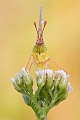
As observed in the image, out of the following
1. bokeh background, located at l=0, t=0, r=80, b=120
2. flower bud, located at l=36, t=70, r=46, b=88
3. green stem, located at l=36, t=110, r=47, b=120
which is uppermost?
bokeh background, located at l=0, t=0, r=80, b=120

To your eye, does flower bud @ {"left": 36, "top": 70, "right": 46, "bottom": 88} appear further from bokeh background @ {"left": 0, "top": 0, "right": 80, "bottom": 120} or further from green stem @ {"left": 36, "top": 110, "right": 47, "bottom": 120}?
bokeh background @ {"left": 0, "top": 0, "right": 80, "bottom": 120}

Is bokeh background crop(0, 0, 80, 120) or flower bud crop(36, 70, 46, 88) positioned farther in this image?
bokeh background crop(0, 0, 80, 120)

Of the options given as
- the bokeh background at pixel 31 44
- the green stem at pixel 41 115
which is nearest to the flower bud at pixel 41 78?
the green stem at pixel 41 115

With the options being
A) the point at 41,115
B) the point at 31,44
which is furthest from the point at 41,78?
the point at 31,44

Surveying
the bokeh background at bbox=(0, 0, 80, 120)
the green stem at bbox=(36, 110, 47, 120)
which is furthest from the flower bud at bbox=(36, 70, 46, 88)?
the bokeh background at bbox=(0, 0, 80, 120)

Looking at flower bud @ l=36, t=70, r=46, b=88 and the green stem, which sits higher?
flower bud @ l=36, t=70, r=46, b=88

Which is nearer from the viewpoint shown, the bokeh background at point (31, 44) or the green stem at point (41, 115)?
the green stem at point (41, 115)

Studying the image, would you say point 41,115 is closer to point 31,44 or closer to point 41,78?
point 41,78

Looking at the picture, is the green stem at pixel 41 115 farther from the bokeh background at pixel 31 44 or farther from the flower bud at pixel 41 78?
the bokeh background at pixel 31 44
